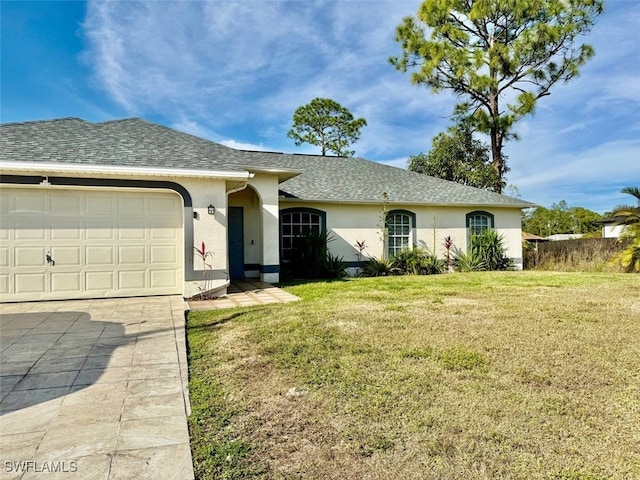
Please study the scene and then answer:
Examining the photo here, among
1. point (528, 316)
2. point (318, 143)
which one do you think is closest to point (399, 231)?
point (528, 316)

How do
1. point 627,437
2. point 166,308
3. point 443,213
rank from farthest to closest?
1. point 443,213
2. point 166,308
3. point 627,437

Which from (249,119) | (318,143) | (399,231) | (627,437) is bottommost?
(627,437)

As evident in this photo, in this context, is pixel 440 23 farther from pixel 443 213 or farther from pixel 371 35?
pixel 443 213

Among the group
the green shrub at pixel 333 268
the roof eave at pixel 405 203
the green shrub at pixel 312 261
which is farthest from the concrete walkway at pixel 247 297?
the roof eave at pixel 405 203

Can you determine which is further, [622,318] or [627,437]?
[622,318]

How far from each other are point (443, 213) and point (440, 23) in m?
13.3

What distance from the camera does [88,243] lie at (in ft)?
27.0

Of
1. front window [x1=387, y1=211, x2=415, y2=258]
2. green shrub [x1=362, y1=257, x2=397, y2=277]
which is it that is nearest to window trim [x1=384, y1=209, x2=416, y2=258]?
front window [x1=387, y1=211, x2=415, y2=258]

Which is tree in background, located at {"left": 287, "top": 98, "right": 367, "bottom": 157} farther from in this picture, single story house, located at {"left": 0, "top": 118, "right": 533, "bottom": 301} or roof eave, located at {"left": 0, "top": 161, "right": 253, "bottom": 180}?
roof eave, located at {"left": 0, "top": 161, "right": 253, "bottom": 180}

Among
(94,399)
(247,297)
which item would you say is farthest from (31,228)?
(94,399)

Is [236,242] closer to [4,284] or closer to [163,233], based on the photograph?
[163,233]

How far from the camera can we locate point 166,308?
742 cm

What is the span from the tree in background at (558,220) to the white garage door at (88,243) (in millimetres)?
61025

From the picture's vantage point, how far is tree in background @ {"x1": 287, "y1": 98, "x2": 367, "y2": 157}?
3247 centimetres
